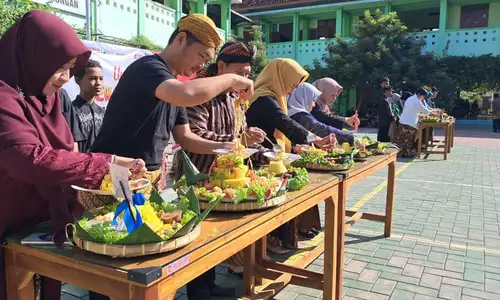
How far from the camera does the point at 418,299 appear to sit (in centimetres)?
276

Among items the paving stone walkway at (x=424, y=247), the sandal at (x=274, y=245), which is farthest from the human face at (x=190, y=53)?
the sandal at (x=274, y=245)

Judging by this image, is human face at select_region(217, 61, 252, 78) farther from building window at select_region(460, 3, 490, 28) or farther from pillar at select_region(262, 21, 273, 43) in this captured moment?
pillar at select_region(262, 21, 273, 43)

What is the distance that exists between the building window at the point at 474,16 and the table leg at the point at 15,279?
22.0 m

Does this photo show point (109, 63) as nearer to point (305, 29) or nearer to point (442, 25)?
point (442, 25)

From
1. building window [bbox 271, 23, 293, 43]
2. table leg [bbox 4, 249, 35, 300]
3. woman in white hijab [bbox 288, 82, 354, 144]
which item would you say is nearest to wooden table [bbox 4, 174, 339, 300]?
table leg [bbox 4, 249, 35, 300]

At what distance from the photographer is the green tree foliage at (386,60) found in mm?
17797

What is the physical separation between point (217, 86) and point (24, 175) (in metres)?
0.75

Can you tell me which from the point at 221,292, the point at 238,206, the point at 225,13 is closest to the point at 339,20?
the point at 225,13

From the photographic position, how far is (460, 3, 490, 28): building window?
753 inches

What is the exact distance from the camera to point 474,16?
63.8ft

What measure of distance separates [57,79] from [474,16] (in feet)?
72.1

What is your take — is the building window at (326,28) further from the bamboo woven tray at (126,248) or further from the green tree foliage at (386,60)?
the bamboo woven tray at (126,248)

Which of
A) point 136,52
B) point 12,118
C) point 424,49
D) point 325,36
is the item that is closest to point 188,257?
point 12,118

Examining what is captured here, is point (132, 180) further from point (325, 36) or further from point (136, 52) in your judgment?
point (325, 36)
